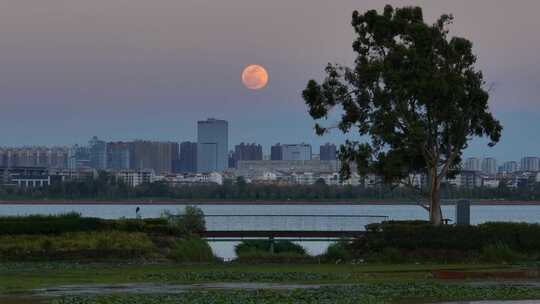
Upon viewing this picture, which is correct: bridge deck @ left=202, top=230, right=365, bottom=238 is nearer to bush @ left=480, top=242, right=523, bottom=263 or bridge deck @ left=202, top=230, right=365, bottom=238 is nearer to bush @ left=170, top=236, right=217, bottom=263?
bush @ left=170, top=236, right=217, bottom=263

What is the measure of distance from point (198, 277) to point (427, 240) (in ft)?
42.1

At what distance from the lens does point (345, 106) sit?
5641cm

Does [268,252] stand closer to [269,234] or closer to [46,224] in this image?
[269,234]

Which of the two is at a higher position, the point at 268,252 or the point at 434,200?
the point at 434,200

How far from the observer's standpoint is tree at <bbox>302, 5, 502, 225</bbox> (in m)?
54.3

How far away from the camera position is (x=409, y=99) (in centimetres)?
5534

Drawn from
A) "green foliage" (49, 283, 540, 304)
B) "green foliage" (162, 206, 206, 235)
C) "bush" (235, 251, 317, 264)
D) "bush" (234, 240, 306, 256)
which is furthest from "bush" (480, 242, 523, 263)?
"green foliage" (162, 206, 206, 235)

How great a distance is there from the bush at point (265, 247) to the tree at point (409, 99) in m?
4.72

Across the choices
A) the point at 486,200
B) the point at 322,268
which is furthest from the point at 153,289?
the point at 486,200

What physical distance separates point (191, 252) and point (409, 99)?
1263 cm

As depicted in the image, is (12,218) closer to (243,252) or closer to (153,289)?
(243,252)

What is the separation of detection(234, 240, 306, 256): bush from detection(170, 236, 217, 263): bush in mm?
2505

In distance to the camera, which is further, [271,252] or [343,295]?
[271,252]

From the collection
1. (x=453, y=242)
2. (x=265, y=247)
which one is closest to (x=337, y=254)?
(x=453, y=242)
